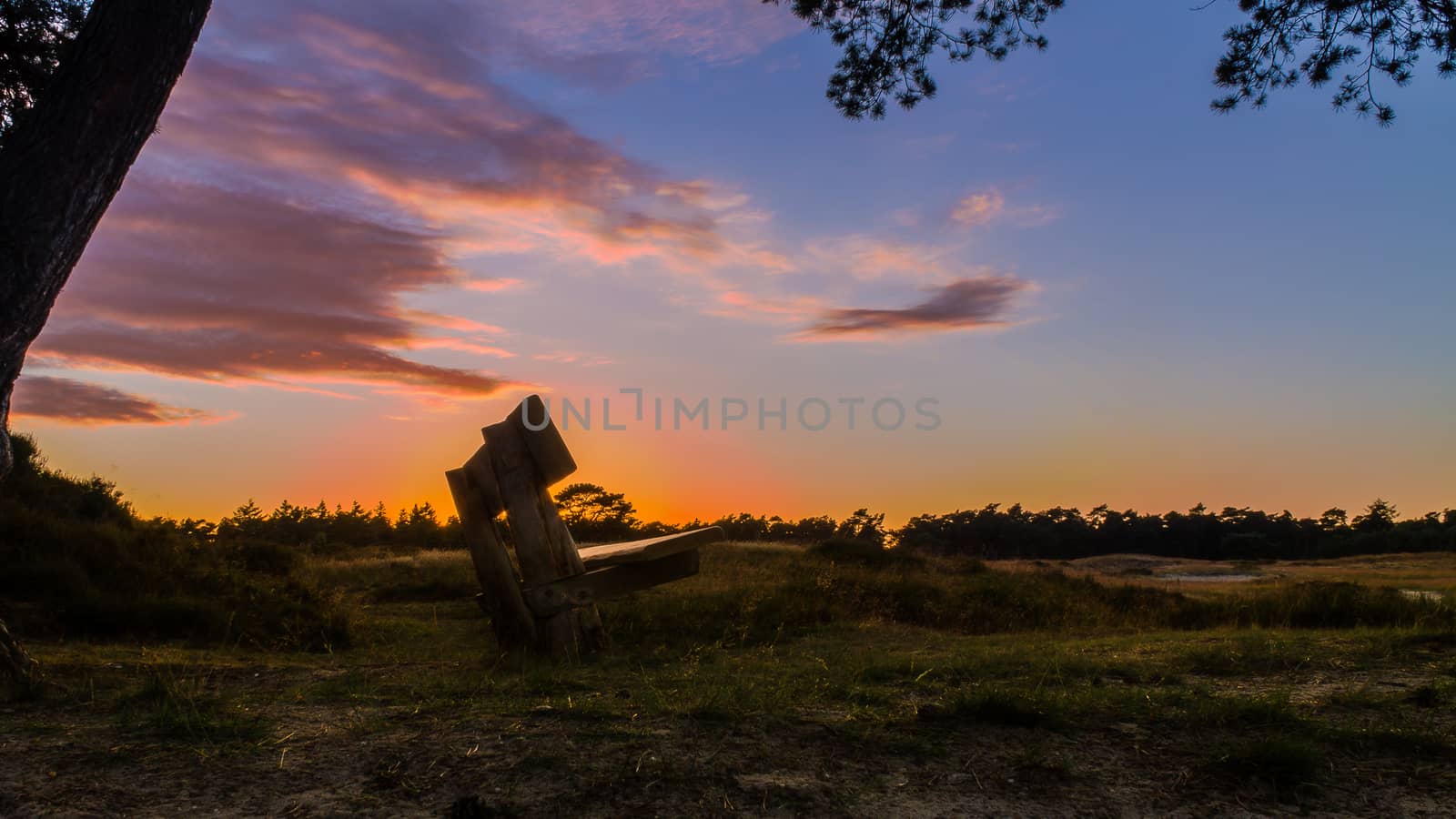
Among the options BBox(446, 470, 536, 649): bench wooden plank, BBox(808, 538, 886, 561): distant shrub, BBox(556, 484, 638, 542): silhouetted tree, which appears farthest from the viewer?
BBox(556, 484, 638, 542): silhouetted tree

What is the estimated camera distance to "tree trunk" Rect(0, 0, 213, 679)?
203 inches

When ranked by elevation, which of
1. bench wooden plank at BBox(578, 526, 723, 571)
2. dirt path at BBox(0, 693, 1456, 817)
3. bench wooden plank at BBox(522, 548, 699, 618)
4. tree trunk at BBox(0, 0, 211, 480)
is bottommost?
dirt path at BBox(0, 693, 1456, 817)

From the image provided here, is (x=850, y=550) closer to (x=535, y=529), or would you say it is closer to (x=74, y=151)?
(x=535, y=529)

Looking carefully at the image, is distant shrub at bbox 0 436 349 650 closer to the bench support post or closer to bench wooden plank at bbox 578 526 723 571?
the bench support post

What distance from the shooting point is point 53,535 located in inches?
393

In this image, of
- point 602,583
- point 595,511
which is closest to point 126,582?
point 602,583

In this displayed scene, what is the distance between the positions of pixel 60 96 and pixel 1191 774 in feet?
23.1

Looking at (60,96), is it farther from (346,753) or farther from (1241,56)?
(1241,56)

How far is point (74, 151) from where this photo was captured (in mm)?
5266

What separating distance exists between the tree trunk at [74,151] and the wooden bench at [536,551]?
10.4ft

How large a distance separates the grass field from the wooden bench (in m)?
0.45

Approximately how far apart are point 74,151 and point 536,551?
4153 millimetres

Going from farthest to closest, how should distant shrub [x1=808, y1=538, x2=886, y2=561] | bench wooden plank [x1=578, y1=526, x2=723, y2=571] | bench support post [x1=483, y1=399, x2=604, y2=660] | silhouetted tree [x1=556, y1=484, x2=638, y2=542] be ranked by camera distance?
silhouetted tree [x1=556, y1=484, x2=638, y2=542], distant shrub [x1=808, y1=538, x2=886, y2=561], bench support post [x1=483, y1=399, x2=604, y2=660], bench wooden plank [x1=578, y1=526, x2=723, y2=571]

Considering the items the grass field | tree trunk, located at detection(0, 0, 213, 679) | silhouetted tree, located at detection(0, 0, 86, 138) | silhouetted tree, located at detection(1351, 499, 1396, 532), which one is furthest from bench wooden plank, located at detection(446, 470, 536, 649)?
silhouetted tree, located at detection(1351, 499, 1396, 532)
